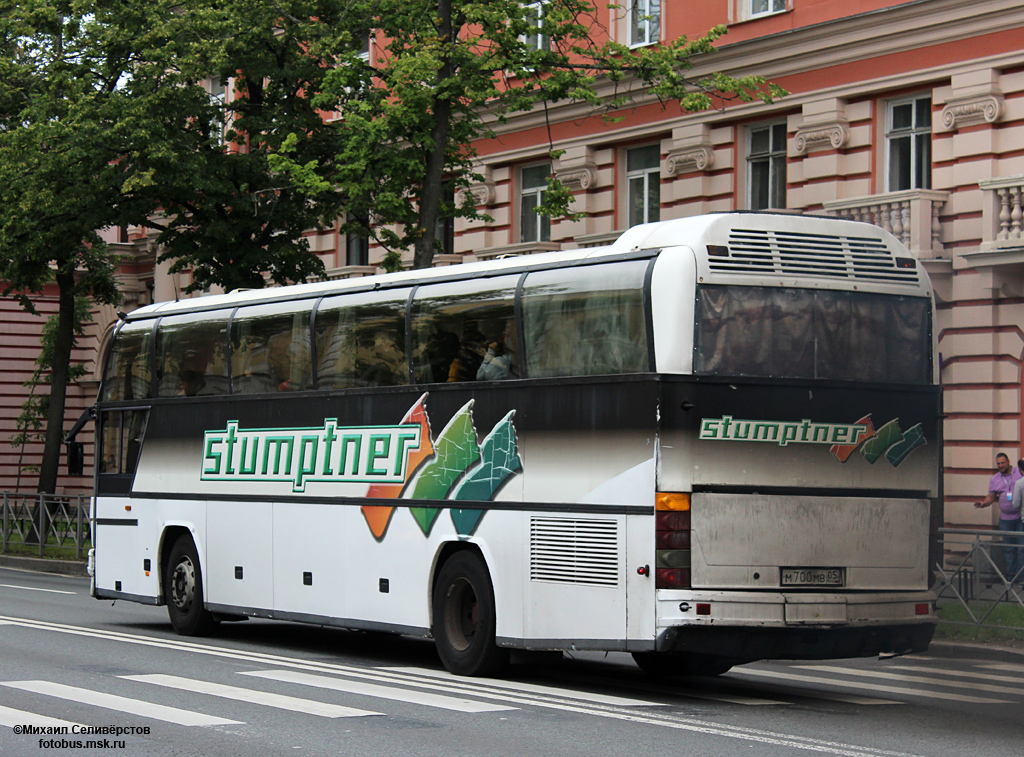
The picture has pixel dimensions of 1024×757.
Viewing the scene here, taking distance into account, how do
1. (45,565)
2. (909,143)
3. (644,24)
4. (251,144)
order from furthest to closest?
(644,24) → (45,565) → (251,144) → (909,143)

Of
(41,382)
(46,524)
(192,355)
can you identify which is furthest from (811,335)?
(41,382)

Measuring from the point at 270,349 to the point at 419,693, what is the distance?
5024 mm

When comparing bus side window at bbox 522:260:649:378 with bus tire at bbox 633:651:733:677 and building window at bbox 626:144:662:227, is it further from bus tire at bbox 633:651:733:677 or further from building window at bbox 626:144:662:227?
building window at bbox 626:144:662:227

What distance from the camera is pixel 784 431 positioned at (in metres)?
11.3

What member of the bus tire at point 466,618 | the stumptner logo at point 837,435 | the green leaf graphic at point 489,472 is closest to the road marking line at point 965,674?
the stumptner logo at point 837,435

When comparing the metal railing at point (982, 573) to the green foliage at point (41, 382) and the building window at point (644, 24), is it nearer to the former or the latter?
the building window at point (644, 24)

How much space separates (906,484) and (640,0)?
62.7ft

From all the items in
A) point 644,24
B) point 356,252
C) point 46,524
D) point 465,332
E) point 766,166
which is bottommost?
point 46,524

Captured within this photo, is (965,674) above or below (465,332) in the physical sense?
below

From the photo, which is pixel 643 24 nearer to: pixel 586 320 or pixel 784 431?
pixel 586 320

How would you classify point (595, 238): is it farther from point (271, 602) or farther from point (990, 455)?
point (271, 602)

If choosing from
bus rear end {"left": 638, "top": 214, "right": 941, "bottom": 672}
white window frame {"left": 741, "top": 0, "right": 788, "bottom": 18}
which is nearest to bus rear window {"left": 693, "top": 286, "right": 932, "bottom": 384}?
bus rear end {"left": 638, "top": 214, "right": 941, "bottom": 672}

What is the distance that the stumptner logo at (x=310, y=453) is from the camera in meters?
13.9

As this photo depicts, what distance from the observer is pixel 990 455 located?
23.7m
